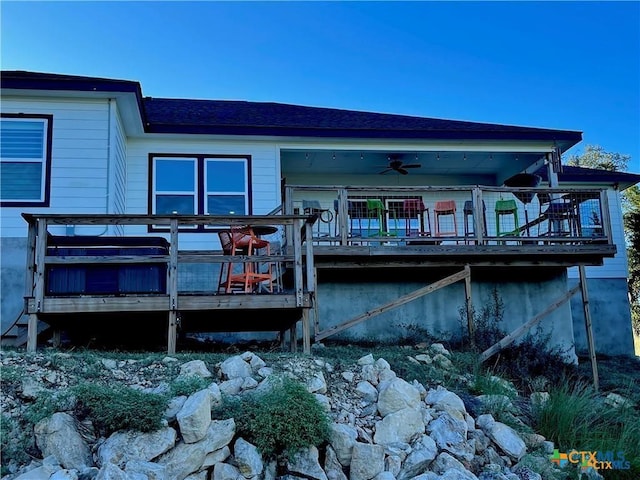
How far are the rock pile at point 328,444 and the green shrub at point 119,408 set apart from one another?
0.08 metres

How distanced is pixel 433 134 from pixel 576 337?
5515 mm

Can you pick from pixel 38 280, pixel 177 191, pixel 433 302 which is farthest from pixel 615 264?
pixel 38 280

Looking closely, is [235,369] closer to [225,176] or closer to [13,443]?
[13,443]

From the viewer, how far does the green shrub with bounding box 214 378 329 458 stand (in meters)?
5.30

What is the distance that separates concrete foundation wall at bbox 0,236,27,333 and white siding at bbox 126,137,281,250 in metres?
1.92

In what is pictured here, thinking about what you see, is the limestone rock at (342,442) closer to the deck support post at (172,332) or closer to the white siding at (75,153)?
the deck support post at (172,332)

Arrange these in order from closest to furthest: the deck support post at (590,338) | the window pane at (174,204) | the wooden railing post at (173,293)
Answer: the wooden railing post at (173,293)
the deck support post at (590,338)
the window pane at (174,204)

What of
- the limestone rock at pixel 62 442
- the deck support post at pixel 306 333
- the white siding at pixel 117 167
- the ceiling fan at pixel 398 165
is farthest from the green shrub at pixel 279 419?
the ceiling fan at pixel 398 165

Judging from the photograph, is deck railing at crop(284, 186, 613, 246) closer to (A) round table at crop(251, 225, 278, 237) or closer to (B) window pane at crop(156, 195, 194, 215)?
(A) round table at crop(251, 225, 278, 237)

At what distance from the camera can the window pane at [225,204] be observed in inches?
420

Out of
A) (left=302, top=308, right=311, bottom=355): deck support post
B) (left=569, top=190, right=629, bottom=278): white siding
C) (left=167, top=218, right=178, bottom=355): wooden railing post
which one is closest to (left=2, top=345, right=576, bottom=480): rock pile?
(left=302, top=308, right=311, bottom=355): deck support post

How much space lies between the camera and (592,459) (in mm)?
6473

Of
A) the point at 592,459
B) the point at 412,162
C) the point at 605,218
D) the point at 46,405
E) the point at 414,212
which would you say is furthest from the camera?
the point at 412,162

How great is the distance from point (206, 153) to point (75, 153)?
227 cm
